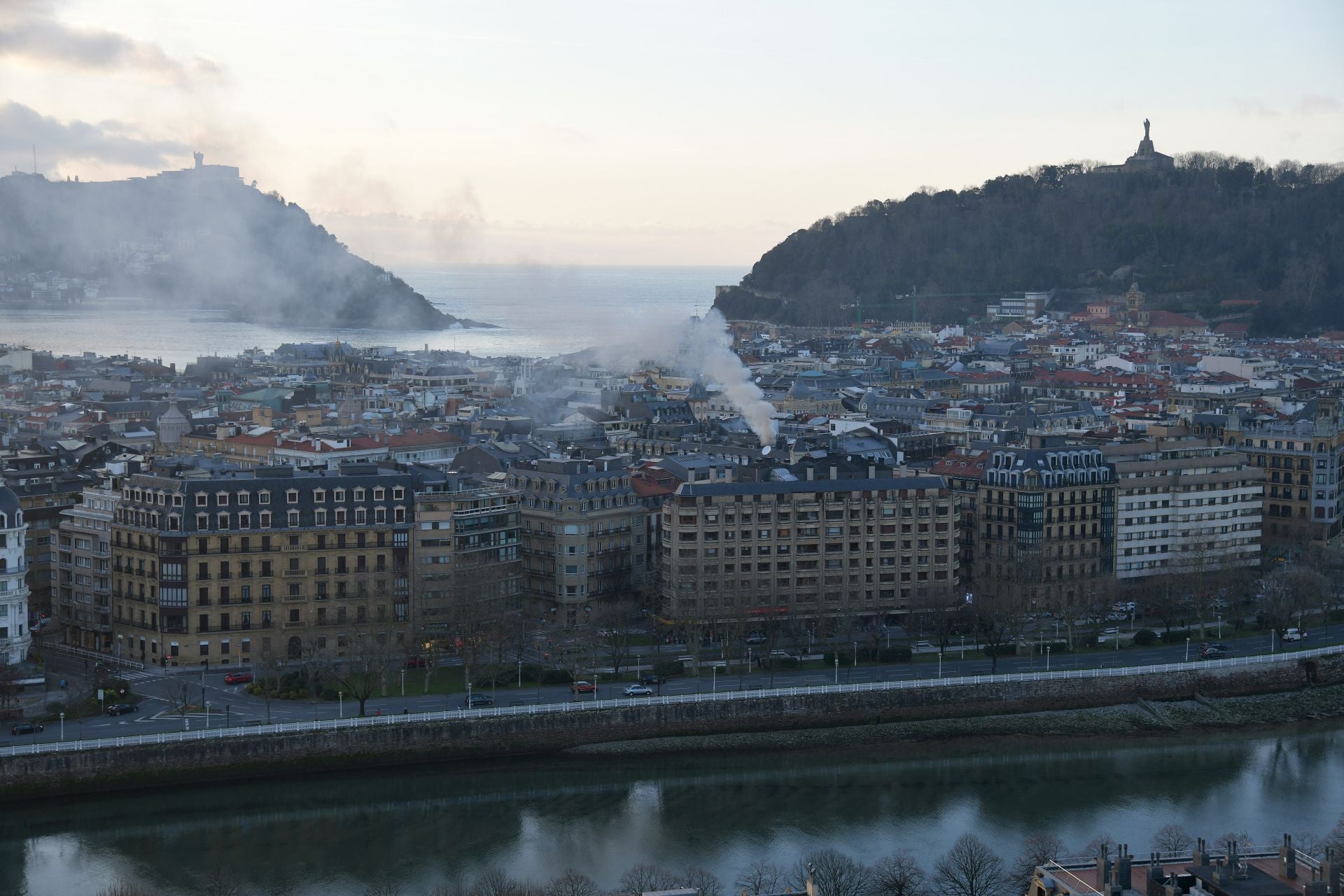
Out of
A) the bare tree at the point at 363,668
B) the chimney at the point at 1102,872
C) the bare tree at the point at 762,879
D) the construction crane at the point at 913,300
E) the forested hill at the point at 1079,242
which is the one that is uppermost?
the forested hill at the point at 1079,242

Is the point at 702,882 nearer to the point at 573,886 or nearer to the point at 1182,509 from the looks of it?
the point at 573,886

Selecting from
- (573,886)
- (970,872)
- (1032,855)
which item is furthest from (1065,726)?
(573,886)

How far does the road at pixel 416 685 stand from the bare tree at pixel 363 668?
0.24 metres

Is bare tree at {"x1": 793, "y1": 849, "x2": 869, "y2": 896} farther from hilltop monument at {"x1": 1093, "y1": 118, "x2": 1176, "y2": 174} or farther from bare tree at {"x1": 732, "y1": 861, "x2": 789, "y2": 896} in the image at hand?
hilltop monument at {"x1": 1093, "y1": 118, "x2": 1176, "y2": 174}

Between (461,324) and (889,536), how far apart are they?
110 metres

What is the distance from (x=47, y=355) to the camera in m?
81.1

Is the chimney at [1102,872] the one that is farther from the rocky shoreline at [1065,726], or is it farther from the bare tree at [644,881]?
the rocky shoreline at [1065,726]

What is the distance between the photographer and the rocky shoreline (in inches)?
1123

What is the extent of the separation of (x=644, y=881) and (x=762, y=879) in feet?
5.09

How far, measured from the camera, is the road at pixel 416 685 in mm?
26828

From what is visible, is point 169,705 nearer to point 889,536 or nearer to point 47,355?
point 889,536

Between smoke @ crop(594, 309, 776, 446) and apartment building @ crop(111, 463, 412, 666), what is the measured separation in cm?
2077

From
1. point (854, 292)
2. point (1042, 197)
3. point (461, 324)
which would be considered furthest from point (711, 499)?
point (461, 324)

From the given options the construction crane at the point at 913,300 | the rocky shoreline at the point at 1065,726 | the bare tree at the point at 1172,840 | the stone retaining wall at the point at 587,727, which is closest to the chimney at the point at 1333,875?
the bare tree at the point at 1172,840
